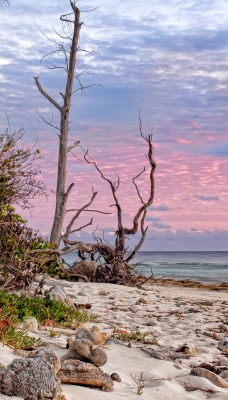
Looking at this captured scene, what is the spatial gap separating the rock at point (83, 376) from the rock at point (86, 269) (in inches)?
472

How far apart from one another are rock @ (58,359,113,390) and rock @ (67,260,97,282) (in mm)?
12000

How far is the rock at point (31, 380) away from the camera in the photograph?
4.19 meters

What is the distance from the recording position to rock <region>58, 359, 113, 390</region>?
4.81 metres

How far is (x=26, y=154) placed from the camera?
16484mm

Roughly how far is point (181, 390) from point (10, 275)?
5.71m

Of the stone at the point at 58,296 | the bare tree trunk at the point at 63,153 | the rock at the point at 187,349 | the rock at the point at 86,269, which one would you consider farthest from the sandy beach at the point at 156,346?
the bare tree trunk at the point at 63,153

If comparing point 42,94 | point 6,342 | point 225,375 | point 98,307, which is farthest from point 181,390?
point 42,94

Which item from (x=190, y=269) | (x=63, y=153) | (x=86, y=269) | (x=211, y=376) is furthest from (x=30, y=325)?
(x=190, y=269)

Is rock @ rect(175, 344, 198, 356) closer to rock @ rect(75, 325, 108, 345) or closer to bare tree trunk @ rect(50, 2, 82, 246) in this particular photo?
rock @ rect(75, 325, 108, 345)

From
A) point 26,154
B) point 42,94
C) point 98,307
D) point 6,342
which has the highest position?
point 42,94

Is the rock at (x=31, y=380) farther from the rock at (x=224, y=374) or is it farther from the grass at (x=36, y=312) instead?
the rock at (x=224, y=374)

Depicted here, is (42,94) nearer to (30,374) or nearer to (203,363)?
(203,363)

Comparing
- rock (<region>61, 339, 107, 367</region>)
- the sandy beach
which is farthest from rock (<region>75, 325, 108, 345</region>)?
rock (<region>61, 339, 107, 367</region>)

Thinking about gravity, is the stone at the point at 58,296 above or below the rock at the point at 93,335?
below
